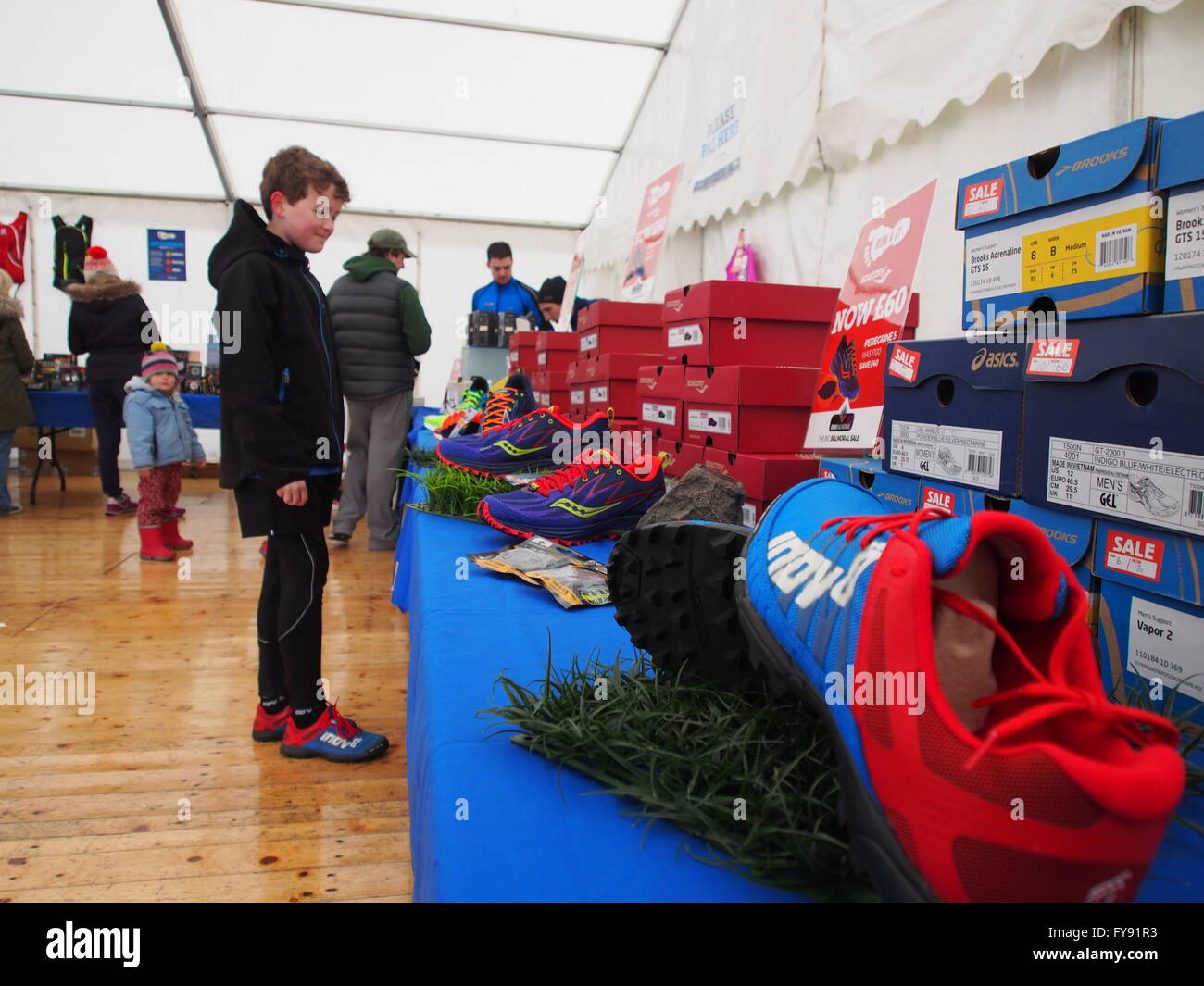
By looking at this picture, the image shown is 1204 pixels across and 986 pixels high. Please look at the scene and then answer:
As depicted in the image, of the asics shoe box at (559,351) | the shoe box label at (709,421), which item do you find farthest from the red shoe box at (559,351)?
the shoe box label at (709,421)

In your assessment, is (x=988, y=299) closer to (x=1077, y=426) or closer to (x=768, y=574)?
(x=1077, y=426)

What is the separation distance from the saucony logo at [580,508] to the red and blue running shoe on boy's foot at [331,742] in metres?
0.69

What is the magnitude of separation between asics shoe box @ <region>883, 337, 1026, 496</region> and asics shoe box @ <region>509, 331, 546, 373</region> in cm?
288

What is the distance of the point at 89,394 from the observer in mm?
5016

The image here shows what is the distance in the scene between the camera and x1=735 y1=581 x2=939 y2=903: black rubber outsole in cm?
49

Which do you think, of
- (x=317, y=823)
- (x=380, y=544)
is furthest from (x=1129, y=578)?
(x=380, y=544)

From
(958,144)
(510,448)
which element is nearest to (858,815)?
(510,448)

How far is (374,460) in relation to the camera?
3680mm

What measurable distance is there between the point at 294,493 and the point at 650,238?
2837mm

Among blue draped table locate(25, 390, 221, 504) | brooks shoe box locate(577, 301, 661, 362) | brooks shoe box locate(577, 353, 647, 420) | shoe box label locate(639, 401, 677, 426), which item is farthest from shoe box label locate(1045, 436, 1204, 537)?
blue draped table locate(25, 390, 221, 504)

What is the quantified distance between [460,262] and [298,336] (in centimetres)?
613

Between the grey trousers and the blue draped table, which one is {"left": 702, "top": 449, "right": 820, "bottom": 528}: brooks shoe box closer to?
the grey trousers

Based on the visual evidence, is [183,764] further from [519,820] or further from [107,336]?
[107,336]

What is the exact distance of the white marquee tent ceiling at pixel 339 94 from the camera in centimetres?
466
